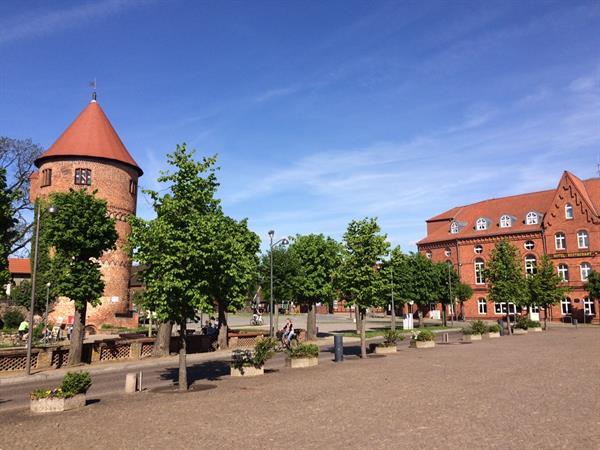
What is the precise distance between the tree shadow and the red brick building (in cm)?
3713

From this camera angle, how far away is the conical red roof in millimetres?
46938

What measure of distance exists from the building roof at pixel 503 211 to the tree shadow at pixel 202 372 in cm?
5241

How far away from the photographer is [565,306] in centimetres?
5862

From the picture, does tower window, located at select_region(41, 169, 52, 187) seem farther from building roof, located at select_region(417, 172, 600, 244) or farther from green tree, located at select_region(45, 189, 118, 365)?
building roof, located at select_region(417, 172, 600, 244)

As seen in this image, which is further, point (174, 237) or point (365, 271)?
point (365, 271)

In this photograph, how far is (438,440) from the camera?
8.70m

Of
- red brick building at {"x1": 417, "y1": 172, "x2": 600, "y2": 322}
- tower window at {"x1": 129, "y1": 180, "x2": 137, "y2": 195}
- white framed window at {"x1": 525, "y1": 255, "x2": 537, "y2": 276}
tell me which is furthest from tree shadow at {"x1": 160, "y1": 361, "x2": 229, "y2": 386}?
white framed window at {"x1": 525, "y1": 255, "x2": 537, "y2": 276}

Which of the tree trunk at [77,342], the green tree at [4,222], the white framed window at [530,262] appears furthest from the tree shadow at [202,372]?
the white framed window at [530,262]

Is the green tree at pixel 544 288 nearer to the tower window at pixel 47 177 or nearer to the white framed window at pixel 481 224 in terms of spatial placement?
the white framed window at pixel 481 224

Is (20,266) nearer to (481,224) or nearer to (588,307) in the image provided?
(481,224)

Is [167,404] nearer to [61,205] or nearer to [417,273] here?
[61,205]

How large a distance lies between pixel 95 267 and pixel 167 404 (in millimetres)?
13571

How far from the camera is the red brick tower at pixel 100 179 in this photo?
153 ft

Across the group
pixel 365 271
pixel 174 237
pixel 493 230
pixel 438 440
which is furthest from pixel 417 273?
pixel 438 440
